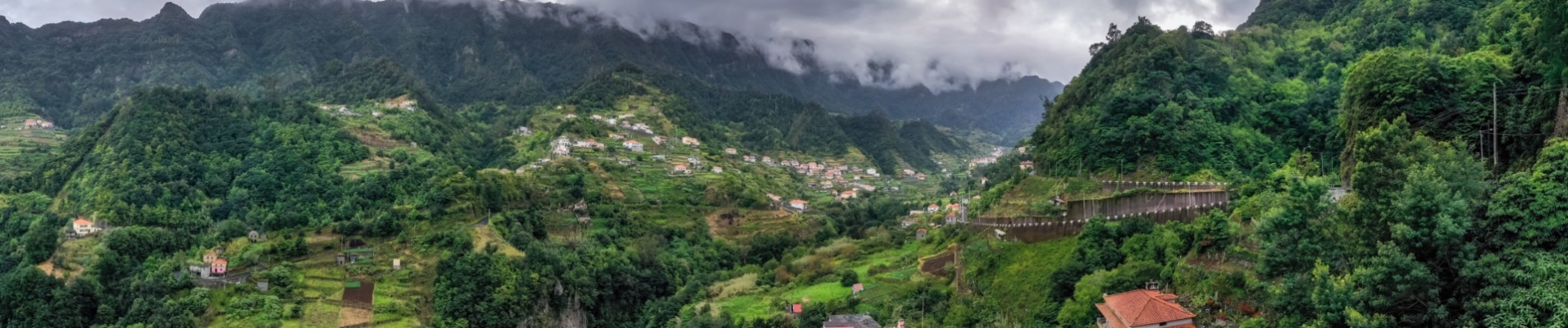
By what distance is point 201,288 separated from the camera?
31203 millimetres

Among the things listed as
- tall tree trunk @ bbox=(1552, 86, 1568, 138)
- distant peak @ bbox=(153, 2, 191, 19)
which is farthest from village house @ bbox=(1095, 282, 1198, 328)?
distant peak @ bbox=(153, 2, 191, 19)

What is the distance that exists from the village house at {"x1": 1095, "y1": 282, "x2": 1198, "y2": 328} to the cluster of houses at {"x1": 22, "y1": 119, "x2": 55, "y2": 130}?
68.8 meters

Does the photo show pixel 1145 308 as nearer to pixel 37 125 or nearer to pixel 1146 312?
pixel 1146 312

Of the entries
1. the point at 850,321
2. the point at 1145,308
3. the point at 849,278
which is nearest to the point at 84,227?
the point at 849,278

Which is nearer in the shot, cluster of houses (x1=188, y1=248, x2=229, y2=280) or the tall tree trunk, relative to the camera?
the tall tree trunk

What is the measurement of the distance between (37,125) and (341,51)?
37351 millimetres

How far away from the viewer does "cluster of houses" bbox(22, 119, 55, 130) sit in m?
60.0

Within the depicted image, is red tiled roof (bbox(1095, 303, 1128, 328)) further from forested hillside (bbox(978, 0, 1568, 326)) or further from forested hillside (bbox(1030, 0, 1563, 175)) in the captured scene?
forested hillside (bbox(1030, 0, 1563, 175))

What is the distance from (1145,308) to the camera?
16.8 m

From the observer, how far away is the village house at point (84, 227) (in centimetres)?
3494

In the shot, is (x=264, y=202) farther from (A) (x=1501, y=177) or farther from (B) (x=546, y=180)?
(A) (x=1501, y=177)

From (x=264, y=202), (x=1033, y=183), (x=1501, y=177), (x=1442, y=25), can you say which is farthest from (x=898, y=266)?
(x=264, y=202)

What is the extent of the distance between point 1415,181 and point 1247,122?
16.9m

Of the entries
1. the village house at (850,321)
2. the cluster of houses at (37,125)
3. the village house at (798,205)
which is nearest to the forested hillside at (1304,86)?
the village house at (850,321)
